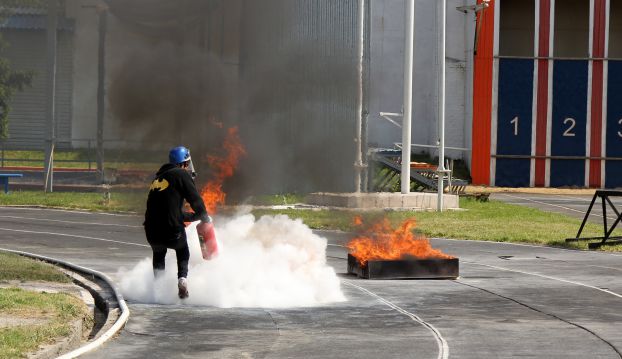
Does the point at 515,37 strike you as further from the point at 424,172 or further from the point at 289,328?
the point at 289,328

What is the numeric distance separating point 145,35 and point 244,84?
2.35 m

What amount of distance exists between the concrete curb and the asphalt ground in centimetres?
10

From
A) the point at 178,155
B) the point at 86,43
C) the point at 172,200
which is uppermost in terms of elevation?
the point at 86,43

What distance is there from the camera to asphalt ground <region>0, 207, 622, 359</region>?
11.5 m

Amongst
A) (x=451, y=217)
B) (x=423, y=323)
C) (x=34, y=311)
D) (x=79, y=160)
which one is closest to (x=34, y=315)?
(x=34, y=311)

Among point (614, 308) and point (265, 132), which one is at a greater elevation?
point (265, 132)

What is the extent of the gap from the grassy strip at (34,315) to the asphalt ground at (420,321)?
1.90ft

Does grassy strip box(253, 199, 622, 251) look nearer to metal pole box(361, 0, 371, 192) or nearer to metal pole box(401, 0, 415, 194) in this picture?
metal pole box(361, 0, 371, 192)

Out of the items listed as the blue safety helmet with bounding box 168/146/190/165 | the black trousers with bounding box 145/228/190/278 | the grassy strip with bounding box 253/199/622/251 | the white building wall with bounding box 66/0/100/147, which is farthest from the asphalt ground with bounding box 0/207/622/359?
the grassy strip with bounding box 253/199/622/251

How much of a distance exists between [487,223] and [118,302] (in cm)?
1809

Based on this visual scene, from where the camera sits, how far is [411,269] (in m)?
17.9

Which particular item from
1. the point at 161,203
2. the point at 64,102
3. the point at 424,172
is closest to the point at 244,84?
the point at 161,203

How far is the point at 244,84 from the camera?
1973cm

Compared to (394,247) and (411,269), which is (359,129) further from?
(411,269)
